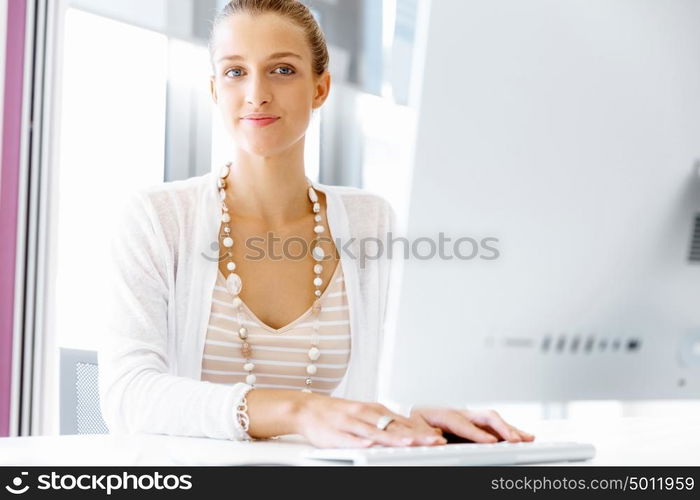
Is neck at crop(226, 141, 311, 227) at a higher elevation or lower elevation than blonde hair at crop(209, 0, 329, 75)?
lower

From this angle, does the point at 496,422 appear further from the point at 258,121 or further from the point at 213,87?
the point at 213,87

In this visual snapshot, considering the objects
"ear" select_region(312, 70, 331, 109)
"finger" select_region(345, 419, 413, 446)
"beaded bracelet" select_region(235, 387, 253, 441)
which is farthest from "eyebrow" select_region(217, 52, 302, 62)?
"finger" select_region(345, 419, 413, 446)

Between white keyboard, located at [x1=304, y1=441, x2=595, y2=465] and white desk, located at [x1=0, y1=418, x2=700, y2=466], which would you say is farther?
white desk, located at [x1=0, y1=418, x2=700, y2=466]

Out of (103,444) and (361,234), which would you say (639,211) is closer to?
(103,444)

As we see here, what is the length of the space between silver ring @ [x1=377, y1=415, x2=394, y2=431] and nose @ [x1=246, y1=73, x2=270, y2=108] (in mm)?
723

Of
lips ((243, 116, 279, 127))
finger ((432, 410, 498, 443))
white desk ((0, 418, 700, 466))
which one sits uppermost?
lips ((243, 116, 279, 127))

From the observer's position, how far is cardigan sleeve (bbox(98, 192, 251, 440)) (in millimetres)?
962

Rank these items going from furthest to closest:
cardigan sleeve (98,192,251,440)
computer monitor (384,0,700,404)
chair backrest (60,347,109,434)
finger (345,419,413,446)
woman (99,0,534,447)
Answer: chair backrest (60,347,109,434)
woman (99,0,534,447)
cardigan sleeve (98,192,251,440)
finger (345,419,413,446)
computer monitor (384,0,700,404)

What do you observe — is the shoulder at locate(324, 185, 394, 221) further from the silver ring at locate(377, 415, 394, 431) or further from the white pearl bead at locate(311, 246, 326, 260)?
the silver ring at locate(377, 415, 394, 431)

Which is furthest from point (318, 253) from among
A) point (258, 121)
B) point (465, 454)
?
point (465, 454)

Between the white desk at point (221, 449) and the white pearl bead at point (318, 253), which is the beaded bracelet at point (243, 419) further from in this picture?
the white pearl bead at point (318, 253)

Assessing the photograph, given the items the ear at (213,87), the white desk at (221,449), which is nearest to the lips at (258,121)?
the ear at (213,87)

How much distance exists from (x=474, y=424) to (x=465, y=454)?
21 cm
